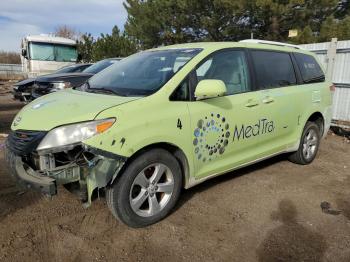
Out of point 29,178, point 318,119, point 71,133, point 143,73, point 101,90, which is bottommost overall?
point 29,178

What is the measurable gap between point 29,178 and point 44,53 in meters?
14.0

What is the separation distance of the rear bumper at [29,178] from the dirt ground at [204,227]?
0.56 meters

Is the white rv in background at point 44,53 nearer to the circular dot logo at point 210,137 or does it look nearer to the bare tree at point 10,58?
the circular dot logo at point 210,137

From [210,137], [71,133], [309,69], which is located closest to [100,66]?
[309,69]

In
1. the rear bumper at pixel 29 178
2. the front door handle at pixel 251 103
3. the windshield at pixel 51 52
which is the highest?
the windshield at pixel 51 52

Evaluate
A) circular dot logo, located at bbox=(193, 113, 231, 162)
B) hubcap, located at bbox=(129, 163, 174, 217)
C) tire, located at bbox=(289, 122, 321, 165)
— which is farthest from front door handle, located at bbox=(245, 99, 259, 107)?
tire, located at bbox=(289, 122, 321, 165)

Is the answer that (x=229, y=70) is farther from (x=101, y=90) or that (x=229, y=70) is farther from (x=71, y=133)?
(x=71, y=133)

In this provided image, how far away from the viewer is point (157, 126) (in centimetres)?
323

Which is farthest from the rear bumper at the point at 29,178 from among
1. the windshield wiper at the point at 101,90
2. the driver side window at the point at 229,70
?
the driver side window at the point at 229,70

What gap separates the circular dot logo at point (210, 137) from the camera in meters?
3.57

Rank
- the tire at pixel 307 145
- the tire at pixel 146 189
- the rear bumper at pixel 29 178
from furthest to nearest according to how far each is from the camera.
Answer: the tire at pixel 307 145 → the tire at pixel 146 189 → the rear bumper at pixel 29 178

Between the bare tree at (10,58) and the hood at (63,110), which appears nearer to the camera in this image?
the hood at (63,110)

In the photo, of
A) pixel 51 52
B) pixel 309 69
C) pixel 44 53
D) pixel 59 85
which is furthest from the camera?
pixel 51 52

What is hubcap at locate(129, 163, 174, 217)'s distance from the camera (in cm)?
327
